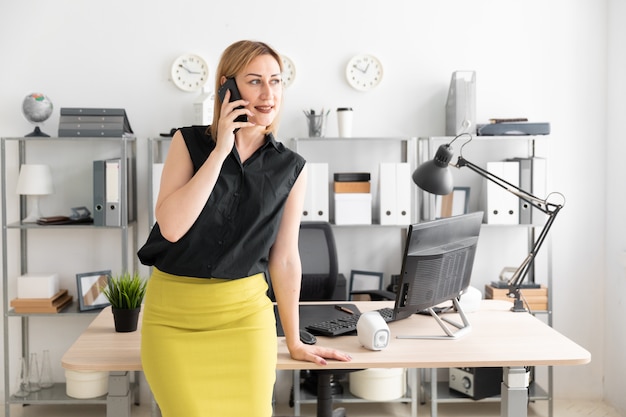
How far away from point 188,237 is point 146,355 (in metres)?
0.37

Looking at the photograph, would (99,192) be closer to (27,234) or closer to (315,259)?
(27,234)

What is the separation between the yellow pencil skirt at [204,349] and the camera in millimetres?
2059

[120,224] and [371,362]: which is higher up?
[120,224]

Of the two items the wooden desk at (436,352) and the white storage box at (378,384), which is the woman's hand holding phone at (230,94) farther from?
A: the white storage box at (378,384)

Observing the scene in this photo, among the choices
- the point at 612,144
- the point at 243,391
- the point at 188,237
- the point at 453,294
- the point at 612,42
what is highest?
the point at 612,42

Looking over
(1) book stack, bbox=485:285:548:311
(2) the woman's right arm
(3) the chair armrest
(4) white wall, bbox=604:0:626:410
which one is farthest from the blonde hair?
(4) white wall, bbox=604:0:626:410

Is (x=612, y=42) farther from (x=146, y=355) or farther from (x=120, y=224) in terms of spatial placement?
(x=146, y=355)

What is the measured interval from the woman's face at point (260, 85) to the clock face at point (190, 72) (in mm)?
2159

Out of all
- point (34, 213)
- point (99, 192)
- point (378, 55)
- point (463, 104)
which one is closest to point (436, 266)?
point (463, 104)

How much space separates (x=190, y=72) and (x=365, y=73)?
1.03 meters

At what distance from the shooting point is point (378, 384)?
396 centimetres

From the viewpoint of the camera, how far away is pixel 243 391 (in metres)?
2.08

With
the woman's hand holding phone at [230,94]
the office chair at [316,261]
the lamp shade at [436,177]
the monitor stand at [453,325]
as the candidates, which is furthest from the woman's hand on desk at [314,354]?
the office chair at [316,261]

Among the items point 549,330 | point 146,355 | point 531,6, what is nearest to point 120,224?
point 146,355
